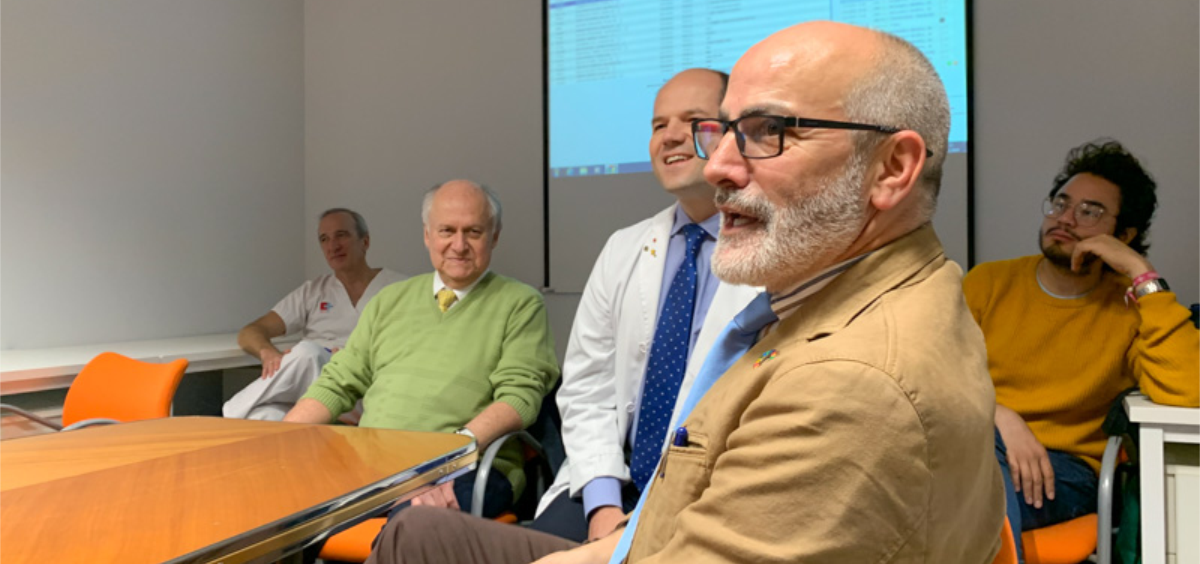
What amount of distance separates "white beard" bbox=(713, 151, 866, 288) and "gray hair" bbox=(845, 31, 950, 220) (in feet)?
0.19

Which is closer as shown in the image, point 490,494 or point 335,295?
point 490,494

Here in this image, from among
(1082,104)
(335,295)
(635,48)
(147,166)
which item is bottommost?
(335,295)

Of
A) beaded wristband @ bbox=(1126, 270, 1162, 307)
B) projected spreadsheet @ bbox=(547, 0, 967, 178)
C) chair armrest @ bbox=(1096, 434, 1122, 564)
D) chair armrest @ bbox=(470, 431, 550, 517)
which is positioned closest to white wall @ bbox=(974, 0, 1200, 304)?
projected spreadsheet @ bbox=(547, 0, 967, 178)

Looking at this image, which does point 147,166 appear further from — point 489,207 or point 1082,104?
point 1082,104

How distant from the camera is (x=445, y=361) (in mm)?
2543

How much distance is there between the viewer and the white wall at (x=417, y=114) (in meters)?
4.28

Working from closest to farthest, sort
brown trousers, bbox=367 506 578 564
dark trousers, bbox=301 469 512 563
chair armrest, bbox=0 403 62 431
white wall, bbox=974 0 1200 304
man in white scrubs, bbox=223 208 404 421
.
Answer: brown trousers, bbox=367 506 578 564
dark trousers, bbox=301 469 512 563
chair armrest, bbox=0 403 62 431
white wall, bbox=974 0 1200 304
man in white scrubs, bbox=223 208 404 421

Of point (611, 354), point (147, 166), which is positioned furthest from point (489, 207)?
point (147, 166)

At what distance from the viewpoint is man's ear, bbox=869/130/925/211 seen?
1014 millimetres

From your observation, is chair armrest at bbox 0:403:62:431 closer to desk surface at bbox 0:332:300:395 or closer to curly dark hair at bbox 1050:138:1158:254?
desk surface at bbox 0:332:300:395

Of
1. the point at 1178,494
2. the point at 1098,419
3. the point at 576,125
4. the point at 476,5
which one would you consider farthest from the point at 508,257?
the point at 1178,494

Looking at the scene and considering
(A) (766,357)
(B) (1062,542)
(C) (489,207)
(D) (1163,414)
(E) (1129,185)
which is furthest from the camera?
(C) (489,207)

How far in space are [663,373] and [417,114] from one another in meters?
3.04

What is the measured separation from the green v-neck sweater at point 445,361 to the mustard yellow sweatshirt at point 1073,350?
50.1 inches
